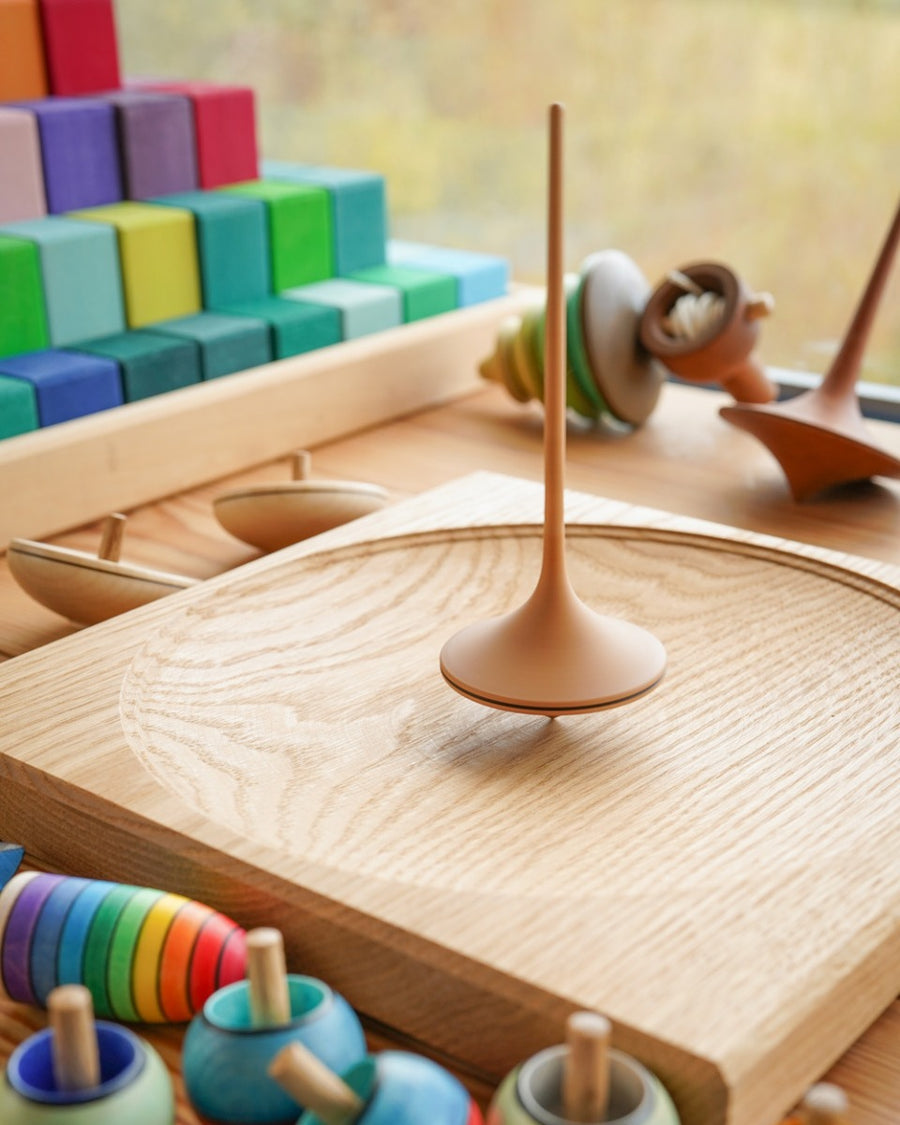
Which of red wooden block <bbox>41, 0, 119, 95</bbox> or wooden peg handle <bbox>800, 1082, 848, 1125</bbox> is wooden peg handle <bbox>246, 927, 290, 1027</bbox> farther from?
red wooden block <bbox>41, 0, 119, 95</bbox>

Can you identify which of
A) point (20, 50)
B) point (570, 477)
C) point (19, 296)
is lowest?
point (570, 477)

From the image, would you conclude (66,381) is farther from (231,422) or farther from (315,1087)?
(315,1087)

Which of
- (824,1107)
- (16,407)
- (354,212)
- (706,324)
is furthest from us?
(354,212)

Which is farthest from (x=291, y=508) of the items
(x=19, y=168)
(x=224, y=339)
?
(x=19, y=168)

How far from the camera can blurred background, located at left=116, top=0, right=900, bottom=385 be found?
3.13 ft

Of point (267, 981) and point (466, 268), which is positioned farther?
point (466, 268)

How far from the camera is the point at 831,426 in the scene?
705 millimetres

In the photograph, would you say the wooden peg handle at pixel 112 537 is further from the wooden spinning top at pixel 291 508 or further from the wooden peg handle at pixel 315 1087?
the wooden peg handle at pixel 315 1087

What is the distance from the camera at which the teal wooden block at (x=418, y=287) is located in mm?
880

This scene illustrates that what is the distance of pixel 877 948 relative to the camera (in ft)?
1.08

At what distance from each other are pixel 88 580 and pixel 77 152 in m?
0.36

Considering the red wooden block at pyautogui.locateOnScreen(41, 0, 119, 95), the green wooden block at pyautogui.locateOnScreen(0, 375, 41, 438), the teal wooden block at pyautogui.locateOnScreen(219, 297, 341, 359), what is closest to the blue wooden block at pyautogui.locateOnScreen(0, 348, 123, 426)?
the green wooden block at pyautogui.locateOnScreen(0, 375, 41, 438)

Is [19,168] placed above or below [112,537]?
above

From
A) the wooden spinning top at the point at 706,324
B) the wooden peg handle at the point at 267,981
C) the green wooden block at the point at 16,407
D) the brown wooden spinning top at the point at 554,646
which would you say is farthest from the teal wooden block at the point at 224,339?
the wooden peg handle at the point at 267,981
